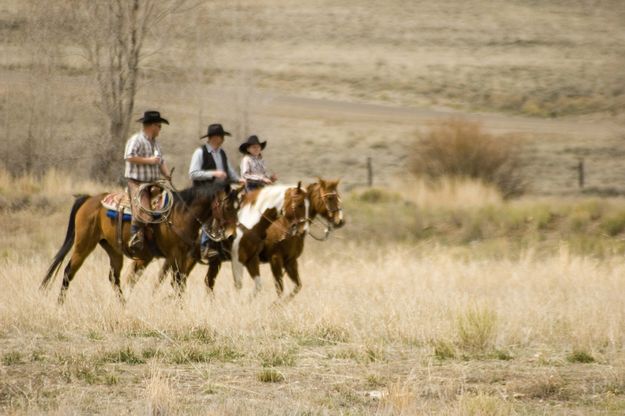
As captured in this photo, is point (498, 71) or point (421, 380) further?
point (498, 71)

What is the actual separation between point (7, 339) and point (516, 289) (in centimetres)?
764

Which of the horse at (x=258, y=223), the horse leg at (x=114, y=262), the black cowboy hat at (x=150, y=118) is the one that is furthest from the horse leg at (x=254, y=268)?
the black cowboy hat at (x=150, y=118)

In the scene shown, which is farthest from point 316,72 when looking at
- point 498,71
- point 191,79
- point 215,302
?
point 215,302

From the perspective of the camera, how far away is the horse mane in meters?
14.7

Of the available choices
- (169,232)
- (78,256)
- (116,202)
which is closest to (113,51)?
(78,256)

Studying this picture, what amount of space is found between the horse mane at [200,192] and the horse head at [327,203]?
4.17 feet

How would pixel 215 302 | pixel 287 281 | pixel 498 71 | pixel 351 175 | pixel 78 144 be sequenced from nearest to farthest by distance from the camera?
pixel 215 302
pixel 287 281
pixel 78 144
pixel 351 175
pixel 498 71

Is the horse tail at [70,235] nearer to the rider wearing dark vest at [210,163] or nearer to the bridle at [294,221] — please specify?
the rider wearing dark vest at [210,163]

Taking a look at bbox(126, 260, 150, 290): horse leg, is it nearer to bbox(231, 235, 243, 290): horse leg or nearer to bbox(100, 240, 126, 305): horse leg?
bbox(100, 240, 126, 305): horse leg

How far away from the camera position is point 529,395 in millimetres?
10000

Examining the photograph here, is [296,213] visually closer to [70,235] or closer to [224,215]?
[224,215]

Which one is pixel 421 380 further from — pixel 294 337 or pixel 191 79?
pixel 191 79

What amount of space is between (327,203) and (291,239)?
63 centimetres

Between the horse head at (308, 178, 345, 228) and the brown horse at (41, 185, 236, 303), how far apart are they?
1.19m
